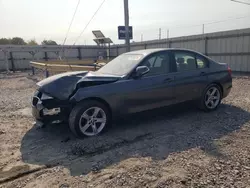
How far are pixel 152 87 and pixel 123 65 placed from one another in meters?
0.80

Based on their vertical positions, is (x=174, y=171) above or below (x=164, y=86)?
below

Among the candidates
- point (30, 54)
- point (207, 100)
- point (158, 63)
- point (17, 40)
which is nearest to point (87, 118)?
point (158, 63)

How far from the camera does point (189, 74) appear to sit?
16.6 ft

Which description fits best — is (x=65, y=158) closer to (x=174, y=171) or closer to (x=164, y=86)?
(x=174, y=171)

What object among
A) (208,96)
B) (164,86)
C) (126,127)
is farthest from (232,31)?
(126,127)

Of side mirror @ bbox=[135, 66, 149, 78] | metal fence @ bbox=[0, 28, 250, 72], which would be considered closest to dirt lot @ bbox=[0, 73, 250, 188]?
side mirror @ bbox=[135, 66, 149, 78]

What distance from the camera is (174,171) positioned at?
2.85m

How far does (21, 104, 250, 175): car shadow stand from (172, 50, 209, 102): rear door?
333mm

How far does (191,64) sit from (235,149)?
7.86ft

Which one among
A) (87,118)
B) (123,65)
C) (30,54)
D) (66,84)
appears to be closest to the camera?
(87,118)

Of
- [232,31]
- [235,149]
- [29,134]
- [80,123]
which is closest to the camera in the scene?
[235,149]

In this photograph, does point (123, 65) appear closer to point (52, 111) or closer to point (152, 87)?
point (152, 87)

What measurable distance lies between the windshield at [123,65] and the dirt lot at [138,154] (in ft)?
3.19

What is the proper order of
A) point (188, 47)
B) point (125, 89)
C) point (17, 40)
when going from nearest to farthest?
point (125, 89), point (188, 47), point (17, 40)
